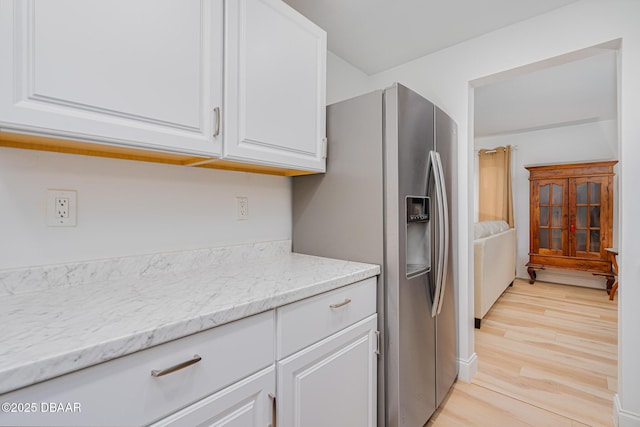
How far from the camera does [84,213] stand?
43.1 inches

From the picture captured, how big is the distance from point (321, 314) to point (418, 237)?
805 mm

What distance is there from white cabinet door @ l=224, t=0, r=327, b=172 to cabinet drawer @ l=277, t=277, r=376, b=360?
0.63 meters

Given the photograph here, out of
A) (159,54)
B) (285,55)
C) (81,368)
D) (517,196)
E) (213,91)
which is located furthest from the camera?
(517,196)

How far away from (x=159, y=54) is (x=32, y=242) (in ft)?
2.52

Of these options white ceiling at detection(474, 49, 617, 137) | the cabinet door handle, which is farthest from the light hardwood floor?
white ceiling at detection(474, 49, 617, 137)

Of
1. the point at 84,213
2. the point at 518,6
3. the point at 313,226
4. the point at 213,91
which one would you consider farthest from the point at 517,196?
the point at 84,213

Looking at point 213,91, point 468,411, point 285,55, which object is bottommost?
point 468,411

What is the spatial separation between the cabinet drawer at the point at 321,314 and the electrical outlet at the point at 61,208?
0.84 meters

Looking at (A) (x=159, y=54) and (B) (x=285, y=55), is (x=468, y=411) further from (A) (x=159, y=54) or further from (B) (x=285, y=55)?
(A) (x=159, y=54)

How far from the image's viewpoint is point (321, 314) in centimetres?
110

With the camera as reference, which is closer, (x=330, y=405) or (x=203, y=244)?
(x=330, y=405)

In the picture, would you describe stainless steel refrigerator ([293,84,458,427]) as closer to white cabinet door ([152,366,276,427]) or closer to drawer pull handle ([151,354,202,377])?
white cabinet door ([152,366,276,427])

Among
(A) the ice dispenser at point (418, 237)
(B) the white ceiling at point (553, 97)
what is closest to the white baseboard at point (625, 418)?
(A) the ice dispenser at point (418, 237)

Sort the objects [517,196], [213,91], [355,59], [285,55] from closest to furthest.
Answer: [213,91] → [285,55] → [355,59] → [517,196]
